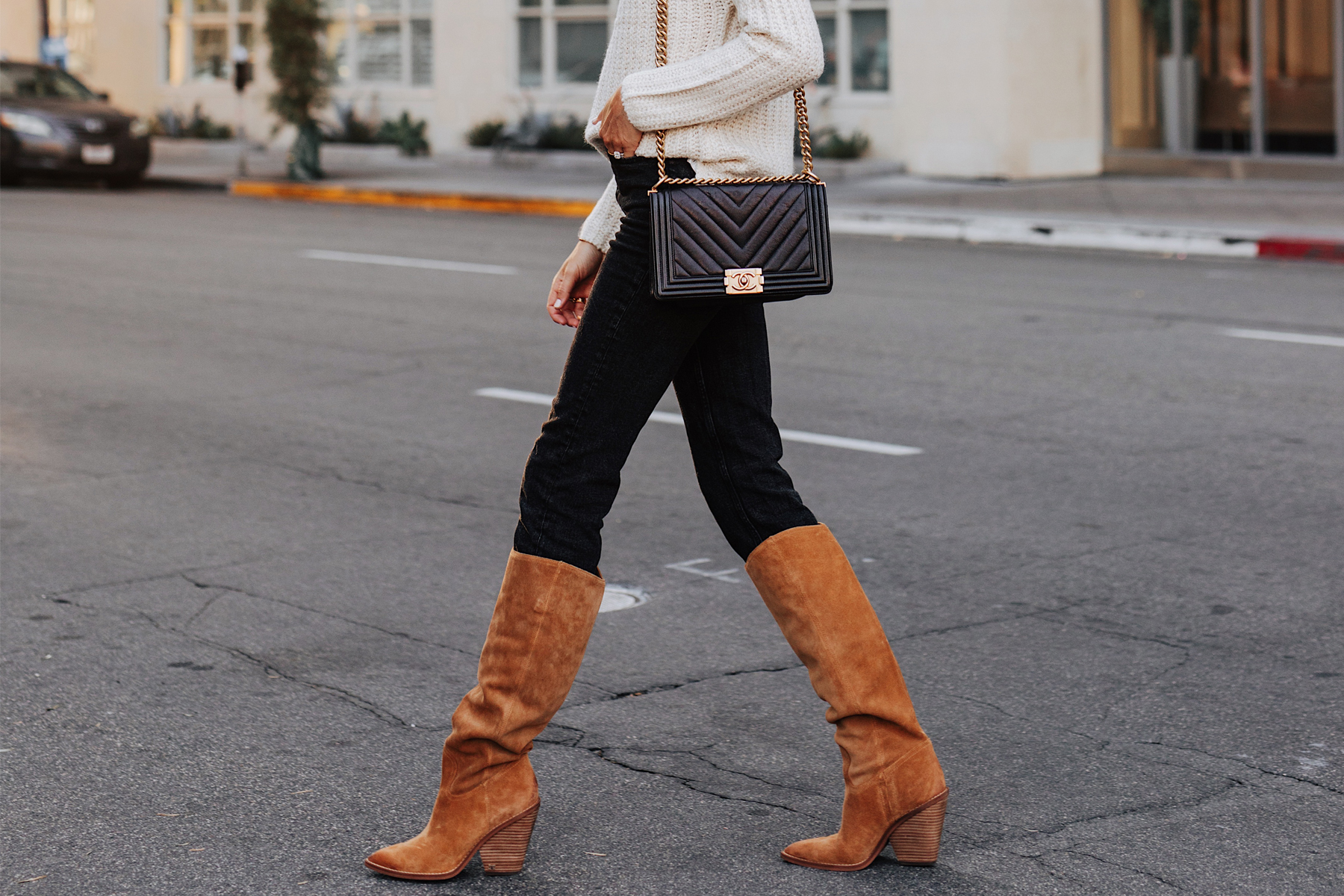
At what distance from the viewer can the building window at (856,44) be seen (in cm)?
2170

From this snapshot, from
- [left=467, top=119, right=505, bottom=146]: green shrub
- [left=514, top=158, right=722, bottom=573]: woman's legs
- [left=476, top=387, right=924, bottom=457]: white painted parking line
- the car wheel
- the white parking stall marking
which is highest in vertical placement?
[left=467, top=119, right=505, bottom=146]: green shrub

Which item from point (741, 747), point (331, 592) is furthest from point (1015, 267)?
point (741, 747)

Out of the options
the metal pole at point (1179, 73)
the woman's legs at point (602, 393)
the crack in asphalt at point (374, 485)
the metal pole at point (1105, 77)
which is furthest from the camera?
the metal pole at point (1105, 77)

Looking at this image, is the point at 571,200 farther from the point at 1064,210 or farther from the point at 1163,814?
the point at 1163,814

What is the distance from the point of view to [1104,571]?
5.24m

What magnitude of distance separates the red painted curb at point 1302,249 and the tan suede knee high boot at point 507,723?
1209 cm

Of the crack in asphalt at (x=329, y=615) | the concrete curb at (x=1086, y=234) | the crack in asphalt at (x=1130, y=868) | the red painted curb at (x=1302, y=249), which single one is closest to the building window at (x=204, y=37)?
the concrete curb at (x=1086, y=234)

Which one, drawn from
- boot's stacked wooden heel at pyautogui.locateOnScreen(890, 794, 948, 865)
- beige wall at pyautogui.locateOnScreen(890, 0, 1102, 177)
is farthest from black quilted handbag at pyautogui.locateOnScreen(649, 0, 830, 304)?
beige wall at pyautogui.locateOnScreen(890, 0, 1102, 177)

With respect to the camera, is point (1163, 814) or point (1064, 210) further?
point (1064, 210)

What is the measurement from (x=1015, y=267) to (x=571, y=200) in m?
6.51

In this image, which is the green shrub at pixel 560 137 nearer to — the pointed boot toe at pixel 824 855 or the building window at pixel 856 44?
the building window at pixel 856 44

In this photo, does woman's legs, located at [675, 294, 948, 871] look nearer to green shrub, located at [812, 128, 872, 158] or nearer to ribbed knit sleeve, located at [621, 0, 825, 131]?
ribbed knit sleeve, located at [621, 0, 825, 131]

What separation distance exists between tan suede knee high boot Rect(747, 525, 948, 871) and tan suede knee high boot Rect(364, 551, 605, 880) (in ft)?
1.22

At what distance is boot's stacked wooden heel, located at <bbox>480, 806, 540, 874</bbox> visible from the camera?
10.3ft
